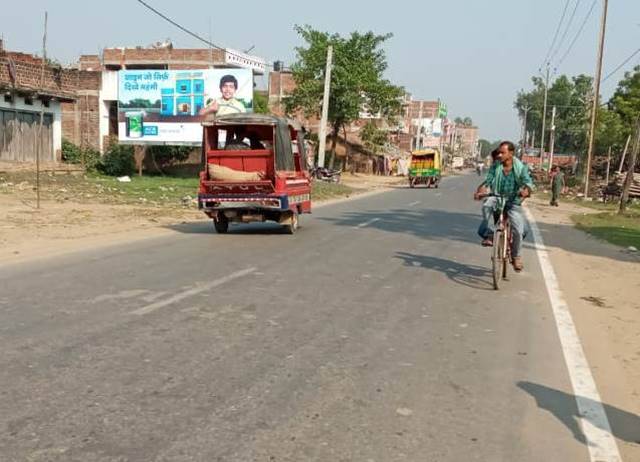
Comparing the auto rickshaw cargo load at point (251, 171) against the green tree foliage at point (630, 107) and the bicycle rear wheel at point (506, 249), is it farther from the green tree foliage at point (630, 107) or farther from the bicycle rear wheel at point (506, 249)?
the green tree foliage at point (630, 107)

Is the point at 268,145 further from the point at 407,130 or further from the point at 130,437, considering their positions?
the point at 407,130

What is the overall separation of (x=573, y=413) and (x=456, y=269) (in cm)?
583

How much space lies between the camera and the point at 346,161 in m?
62.7

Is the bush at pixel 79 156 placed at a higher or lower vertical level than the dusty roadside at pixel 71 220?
higher

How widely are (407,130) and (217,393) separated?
3982 inches

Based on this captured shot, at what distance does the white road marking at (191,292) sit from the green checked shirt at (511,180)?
3529 mm

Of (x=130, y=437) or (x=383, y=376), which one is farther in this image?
(x=383, y=376)

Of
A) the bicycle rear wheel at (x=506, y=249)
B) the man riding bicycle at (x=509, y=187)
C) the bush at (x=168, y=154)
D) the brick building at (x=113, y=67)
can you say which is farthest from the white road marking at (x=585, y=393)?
the brick building at (x=113, y=67)

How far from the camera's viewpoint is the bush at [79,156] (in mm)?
34031

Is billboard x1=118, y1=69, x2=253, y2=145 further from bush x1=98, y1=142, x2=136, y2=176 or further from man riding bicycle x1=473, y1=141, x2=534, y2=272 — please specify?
man riding bicycle x1=473, y1=141, x2=534, y2=272

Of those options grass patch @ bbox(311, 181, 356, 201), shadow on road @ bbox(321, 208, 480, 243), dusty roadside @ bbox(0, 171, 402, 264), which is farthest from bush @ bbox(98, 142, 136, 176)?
shadow on road @ bbox(321, 208, 480, 243)

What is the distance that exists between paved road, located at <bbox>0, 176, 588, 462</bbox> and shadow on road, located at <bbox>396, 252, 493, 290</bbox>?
0.23 ft

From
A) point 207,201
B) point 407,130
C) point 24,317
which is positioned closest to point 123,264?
point 24,317

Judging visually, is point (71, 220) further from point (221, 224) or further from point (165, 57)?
point (165, 57)
